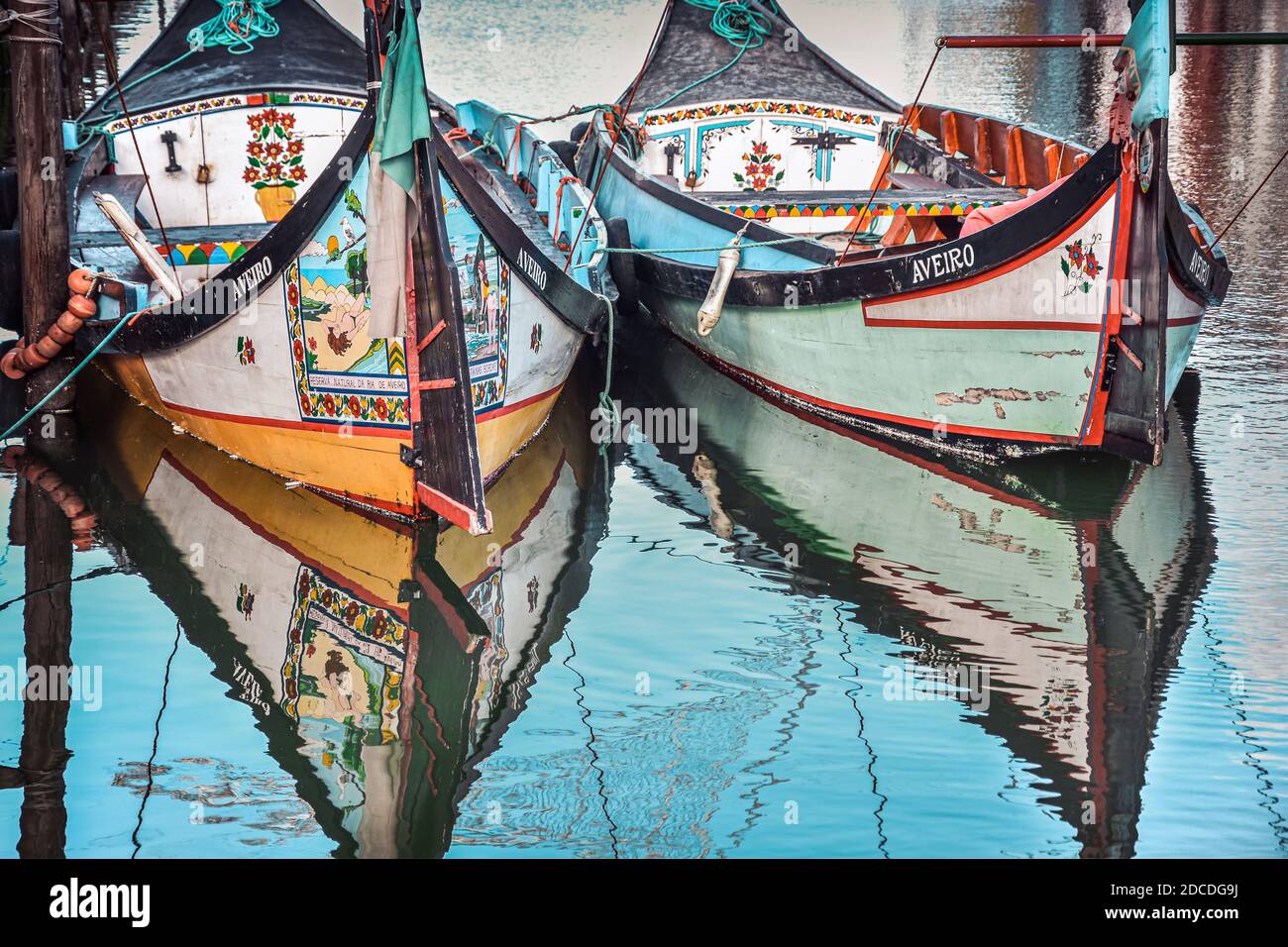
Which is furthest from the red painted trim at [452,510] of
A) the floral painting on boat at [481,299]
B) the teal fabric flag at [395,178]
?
the teal fabric flag at [395,178]

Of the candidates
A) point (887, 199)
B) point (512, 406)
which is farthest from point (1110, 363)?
point (512, 406)

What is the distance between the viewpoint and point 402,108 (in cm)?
680

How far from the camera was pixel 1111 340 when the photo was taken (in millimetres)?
7988

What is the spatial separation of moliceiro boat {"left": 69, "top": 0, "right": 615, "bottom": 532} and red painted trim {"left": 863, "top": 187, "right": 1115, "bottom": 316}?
191cm

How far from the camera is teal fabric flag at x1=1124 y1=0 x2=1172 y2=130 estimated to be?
751cm

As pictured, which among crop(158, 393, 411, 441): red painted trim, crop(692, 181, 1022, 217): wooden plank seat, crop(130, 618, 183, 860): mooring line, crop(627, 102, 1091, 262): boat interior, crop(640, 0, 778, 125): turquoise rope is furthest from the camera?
crop(640, 0, 778, 125): turquoise rope

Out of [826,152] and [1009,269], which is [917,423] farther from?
[826,152]

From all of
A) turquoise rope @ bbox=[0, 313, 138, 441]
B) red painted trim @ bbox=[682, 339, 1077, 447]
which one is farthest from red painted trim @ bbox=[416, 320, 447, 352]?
red painted trim @ bbox=[682, 339, 1077, 447]

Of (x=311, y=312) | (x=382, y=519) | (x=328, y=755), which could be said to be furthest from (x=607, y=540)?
(x=328, y=755)

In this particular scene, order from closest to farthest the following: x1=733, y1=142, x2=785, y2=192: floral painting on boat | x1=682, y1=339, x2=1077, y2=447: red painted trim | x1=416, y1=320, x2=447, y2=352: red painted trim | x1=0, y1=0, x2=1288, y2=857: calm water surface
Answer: x1=0, y1=0, x2=1288, y2=857: calm water surface
x1=416, y1=320, x2=447, y2=352: red painted trim
x1=682, y1=339, x2=1077, y2=447: red painted trim
x1=733, y1=142, x2=785, y2=192: floral painting on boat

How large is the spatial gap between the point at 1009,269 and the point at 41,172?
593 cm

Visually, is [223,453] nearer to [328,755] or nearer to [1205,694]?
[328,755]

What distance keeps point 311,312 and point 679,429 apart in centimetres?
327

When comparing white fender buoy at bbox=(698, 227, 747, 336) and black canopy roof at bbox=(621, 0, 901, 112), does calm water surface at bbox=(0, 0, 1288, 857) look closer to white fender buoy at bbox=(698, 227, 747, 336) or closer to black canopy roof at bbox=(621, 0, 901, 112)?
white fender buoy at bbox=(698, 227, 747, 336)
